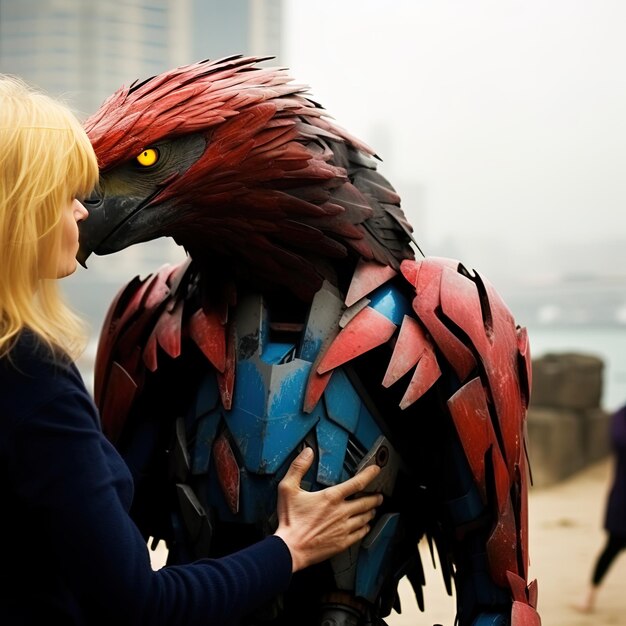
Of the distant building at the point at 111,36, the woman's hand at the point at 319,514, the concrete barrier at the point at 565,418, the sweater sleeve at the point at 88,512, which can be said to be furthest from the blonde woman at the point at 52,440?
the concrete barrier at the point at 565,418

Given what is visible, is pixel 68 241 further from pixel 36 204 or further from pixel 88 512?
pixel 88 512

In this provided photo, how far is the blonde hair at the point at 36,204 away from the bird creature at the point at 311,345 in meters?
0.25

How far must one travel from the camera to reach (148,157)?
36.0 inches

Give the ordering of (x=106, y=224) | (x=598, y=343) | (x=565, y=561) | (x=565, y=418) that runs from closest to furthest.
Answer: (x=106, y=224) → (x=565, y=561) → (x=565, y=418) → (x=598, y=343)

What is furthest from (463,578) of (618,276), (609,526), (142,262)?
(618,276)

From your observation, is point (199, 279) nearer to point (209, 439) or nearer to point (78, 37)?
point (209, 439)

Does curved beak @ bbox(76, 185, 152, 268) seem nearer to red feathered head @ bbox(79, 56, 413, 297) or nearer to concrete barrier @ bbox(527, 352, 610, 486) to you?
red feathered head @ bbox(79, 56, 413, 297)

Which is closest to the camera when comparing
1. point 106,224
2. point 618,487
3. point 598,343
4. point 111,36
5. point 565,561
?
point 106,224

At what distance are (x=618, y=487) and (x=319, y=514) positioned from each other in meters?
2.06

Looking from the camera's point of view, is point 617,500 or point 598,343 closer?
point 617,500

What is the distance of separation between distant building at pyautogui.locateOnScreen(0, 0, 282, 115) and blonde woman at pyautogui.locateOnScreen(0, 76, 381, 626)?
3327 mm

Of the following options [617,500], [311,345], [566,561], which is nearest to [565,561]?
[566,561]

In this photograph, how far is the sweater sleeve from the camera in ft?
1.97

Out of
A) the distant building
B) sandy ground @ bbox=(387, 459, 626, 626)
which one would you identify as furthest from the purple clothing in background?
the distant building
